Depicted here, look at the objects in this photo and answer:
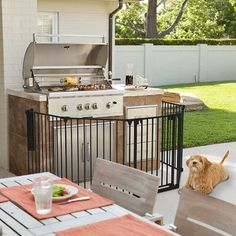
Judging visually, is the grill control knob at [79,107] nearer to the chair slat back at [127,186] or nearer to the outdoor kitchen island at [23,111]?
the outdoor kitchen island at [23,111]

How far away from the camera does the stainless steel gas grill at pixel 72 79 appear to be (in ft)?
21.3

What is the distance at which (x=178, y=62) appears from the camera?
68.9 ft

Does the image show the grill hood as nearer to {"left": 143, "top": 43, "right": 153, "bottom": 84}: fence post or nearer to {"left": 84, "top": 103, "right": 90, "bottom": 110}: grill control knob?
{"left": 84, "top": 103, "right": 90, "bottom": 110}: grill control knob

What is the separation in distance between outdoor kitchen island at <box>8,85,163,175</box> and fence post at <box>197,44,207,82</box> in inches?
580

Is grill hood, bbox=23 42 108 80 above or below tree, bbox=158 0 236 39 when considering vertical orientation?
below

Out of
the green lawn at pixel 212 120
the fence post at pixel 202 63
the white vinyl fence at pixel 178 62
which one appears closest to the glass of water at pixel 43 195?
the green lawn at pixel 212 120

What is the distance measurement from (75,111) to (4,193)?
3.17 m

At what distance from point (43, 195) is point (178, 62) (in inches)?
723

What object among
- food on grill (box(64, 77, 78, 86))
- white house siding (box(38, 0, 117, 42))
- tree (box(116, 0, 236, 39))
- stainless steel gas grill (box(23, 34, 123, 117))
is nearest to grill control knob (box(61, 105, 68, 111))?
stainless steel gas grill (box(23, 34, 123, 117))

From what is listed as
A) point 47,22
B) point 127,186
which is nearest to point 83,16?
point 47,22

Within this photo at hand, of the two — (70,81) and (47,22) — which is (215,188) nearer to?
(70,81)

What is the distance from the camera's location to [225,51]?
22.7 m

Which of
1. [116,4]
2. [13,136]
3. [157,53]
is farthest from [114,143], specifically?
[157,53]

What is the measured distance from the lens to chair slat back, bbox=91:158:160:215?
3434 millimetres
